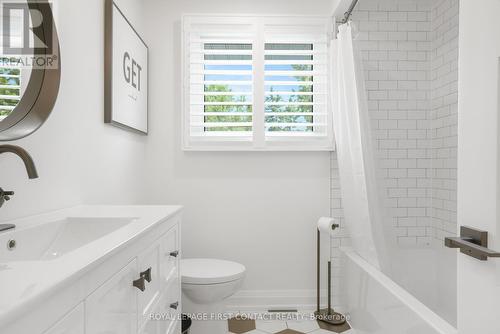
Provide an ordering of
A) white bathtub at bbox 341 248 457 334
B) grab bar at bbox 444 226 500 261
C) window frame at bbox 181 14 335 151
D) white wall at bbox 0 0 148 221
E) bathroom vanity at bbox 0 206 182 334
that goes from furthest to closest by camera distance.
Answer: window frame at bbox 181 14 335 151, white bathtub at bbox 341 248 457 334, white wall at bbox 0 0 148 221, grab bar at bbox 444 226 500 261, bathroom vanity at bbox 0 206 182 334

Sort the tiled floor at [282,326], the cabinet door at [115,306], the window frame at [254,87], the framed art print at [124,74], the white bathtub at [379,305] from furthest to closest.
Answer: the window frame at [254,87] → the tiled floor at [282,326] → the framed art print at [124,74] → the white bathtub at [379,305] → the cabinet door at [115,306]

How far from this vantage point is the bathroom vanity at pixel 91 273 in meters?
0.55

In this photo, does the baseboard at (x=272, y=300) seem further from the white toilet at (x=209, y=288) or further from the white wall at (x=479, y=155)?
the white wall at (x=479, y=155)

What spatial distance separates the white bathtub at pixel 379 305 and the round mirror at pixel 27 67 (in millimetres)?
1699

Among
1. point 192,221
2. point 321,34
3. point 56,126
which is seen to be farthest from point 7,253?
point 321,34

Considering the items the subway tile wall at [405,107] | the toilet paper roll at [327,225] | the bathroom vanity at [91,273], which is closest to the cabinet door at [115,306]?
the bathroom vanity at [91,273]

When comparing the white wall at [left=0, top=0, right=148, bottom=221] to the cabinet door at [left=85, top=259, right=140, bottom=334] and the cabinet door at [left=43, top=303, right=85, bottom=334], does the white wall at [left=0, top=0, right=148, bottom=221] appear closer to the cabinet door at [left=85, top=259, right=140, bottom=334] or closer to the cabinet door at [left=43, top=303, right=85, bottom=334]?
the cabinet door at [left=85, top=259, right=140, bottom=334]

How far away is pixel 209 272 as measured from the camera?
6.56ft

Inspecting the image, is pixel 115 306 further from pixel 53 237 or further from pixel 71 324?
pixel 53 237

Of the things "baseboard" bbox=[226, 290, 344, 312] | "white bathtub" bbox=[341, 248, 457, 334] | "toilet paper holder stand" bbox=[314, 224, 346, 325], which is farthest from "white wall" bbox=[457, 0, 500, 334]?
"baseboard" bbox=[226, 290, 344, 312]

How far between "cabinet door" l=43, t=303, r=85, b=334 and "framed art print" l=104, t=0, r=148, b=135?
1.38 m

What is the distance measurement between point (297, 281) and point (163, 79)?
1.87 meters

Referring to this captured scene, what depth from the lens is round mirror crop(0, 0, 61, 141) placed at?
1116 millimetres

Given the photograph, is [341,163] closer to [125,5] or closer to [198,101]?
[198,101]
